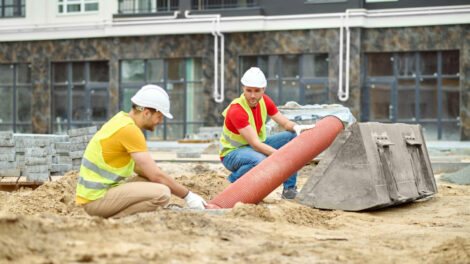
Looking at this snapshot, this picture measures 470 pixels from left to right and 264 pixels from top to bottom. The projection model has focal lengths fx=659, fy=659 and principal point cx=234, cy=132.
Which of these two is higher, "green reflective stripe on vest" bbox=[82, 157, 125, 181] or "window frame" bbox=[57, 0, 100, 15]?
"window frame" bbox=[57, 0, 100, 15]

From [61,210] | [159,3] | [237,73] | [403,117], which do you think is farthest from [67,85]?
[61,210]

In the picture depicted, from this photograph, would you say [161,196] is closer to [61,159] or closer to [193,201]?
[193,201]

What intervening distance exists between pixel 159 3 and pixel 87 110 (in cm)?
520

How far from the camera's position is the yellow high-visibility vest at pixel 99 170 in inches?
237

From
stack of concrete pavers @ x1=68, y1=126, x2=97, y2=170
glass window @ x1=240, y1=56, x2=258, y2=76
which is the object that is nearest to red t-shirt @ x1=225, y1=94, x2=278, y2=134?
stack of concrete pavers @ x1=68, y1=126, x2=97, y2=170

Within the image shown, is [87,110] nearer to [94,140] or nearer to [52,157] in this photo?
[52,157]

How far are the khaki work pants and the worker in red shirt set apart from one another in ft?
6.43

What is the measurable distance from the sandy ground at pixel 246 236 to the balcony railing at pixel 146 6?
18.4 meters

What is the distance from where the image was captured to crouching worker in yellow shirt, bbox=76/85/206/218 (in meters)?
6.00

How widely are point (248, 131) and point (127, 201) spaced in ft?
7.21

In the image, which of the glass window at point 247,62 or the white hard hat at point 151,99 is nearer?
the white hard hat at point 151,99

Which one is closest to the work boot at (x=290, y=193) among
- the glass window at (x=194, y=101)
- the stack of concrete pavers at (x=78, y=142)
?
the stack of concrete pavers at (x=78, y=142)

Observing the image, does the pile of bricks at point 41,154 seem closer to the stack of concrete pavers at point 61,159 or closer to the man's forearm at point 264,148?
the stack of concrete pavers at point 61,159

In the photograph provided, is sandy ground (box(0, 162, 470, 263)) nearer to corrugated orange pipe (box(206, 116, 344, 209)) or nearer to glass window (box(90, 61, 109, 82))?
corrugated orange pipe (box(206, 116, 344, 209))
